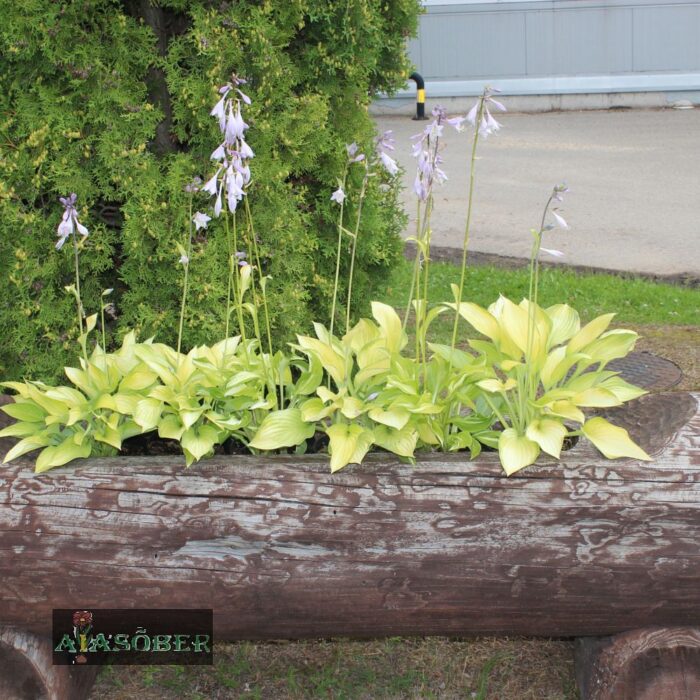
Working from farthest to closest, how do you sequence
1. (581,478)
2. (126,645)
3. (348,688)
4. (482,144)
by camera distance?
1. (482,144)
2. (348,688)
3. (126,645)
4. (581,478)

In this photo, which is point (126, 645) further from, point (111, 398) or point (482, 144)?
point (482, 144)

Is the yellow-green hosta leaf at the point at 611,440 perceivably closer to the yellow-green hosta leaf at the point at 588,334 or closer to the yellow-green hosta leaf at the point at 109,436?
the yellow-green hosta leaf at the point at 588,334

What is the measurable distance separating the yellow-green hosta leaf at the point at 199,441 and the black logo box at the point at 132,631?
38cm

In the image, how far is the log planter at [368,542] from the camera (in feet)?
7.74

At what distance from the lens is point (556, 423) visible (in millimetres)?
2473

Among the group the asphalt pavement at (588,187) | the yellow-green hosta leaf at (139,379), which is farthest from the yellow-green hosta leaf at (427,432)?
the asphalt pavement at (588,187)

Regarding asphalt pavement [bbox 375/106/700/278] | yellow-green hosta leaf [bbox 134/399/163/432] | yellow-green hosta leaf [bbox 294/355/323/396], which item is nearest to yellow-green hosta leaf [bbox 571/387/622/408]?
yellow-green hosta leaf [bbox 294/355/323/396]

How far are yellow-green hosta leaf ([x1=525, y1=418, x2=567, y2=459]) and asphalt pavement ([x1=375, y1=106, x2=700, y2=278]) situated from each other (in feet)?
15.8

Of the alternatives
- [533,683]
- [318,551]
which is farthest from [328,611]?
[533,683]

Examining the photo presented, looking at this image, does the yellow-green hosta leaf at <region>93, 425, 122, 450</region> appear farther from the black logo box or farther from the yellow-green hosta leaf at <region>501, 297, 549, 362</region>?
the yellow-green hosta leaf at <region>501, 297, 549, 362</region>

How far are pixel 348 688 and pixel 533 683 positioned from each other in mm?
553

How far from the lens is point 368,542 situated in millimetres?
2367

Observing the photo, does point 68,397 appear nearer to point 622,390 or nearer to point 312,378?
point 312,378

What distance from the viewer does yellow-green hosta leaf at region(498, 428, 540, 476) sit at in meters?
2.35
